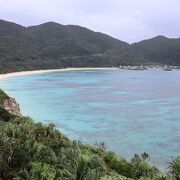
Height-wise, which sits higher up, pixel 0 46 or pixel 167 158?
pixel 0 46

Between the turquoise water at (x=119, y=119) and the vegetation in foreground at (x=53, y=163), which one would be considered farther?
the turquoise water at (x=119, y=119)

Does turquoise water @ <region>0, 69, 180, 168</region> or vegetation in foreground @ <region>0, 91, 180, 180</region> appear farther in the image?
turquoise water @ <region>0, 69, 180, 168</region>

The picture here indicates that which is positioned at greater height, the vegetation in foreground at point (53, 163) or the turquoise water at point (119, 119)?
the vegetation in foreground at point (53, 163)

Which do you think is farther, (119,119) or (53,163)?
(119,119)

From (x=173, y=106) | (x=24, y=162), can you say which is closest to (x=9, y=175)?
(x=24, y=162)

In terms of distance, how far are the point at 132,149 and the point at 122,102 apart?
36.6 meters

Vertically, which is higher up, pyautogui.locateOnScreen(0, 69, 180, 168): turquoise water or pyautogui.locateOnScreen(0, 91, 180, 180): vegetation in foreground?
pyautogui.locateOnScreen(0, 91, 180, 180): vegetation in foreground

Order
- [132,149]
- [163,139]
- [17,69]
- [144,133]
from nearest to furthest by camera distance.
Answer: [132,149] → [163,139] → [144,133] → [17,69]

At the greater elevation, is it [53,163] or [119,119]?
[53,163]

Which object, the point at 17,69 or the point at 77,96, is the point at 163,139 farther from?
the point at 17,69

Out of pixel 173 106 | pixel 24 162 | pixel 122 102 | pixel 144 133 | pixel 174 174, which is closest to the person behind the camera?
pixel 174 174

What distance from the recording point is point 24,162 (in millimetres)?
18766

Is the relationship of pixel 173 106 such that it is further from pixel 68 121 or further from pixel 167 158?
pixel 167 158

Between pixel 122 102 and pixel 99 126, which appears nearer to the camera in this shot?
pixel 99 126
